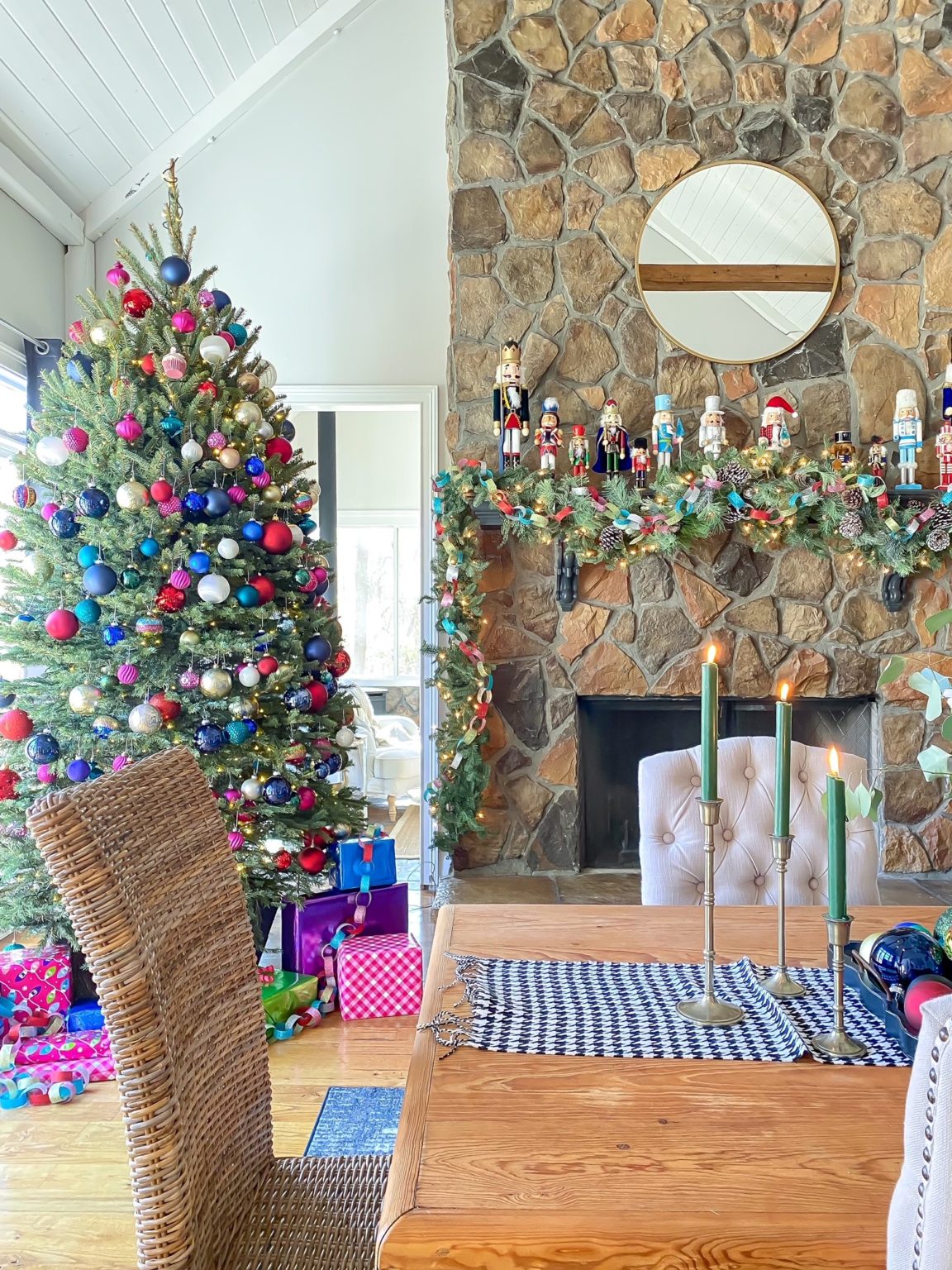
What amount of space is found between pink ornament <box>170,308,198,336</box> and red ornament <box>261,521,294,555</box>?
58 centimetres

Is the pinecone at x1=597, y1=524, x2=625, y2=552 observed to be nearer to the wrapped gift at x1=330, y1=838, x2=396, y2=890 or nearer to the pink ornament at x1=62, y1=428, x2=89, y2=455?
the wrapped gift at x1=330, y1=838, x2=396, y2=890

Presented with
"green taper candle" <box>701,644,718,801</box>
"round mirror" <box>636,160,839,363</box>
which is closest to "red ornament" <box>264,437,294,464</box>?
"round mirror" <box>636,160,839,363</box>

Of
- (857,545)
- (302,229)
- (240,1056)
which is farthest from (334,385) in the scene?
(240,1056)

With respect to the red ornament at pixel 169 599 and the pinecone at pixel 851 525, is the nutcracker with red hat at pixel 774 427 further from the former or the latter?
the red ornament at pixel 169 599

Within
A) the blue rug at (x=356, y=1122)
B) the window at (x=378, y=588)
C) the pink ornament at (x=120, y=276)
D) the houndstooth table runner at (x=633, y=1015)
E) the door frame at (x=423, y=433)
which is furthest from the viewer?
the window at (x=378, y=588)

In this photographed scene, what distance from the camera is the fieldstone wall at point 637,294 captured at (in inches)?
142

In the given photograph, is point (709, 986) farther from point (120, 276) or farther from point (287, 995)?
point (120, 276)

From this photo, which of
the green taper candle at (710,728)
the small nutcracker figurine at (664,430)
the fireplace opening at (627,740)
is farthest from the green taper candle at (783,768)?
the fireplace opening at (627,740)

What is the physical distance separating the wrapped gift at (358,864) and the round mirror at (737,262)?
7.43 feet

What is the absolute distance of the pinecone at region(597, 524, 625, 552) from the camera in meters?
3.43

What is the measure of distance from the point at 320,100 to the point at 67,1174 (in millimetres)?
3898

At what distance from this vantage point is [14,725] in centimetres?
246

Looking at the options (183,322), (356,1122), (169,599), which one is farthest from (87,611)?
(356,1122)

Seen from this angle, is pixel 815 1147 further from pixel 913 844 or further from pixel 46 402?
pixel 913 844
